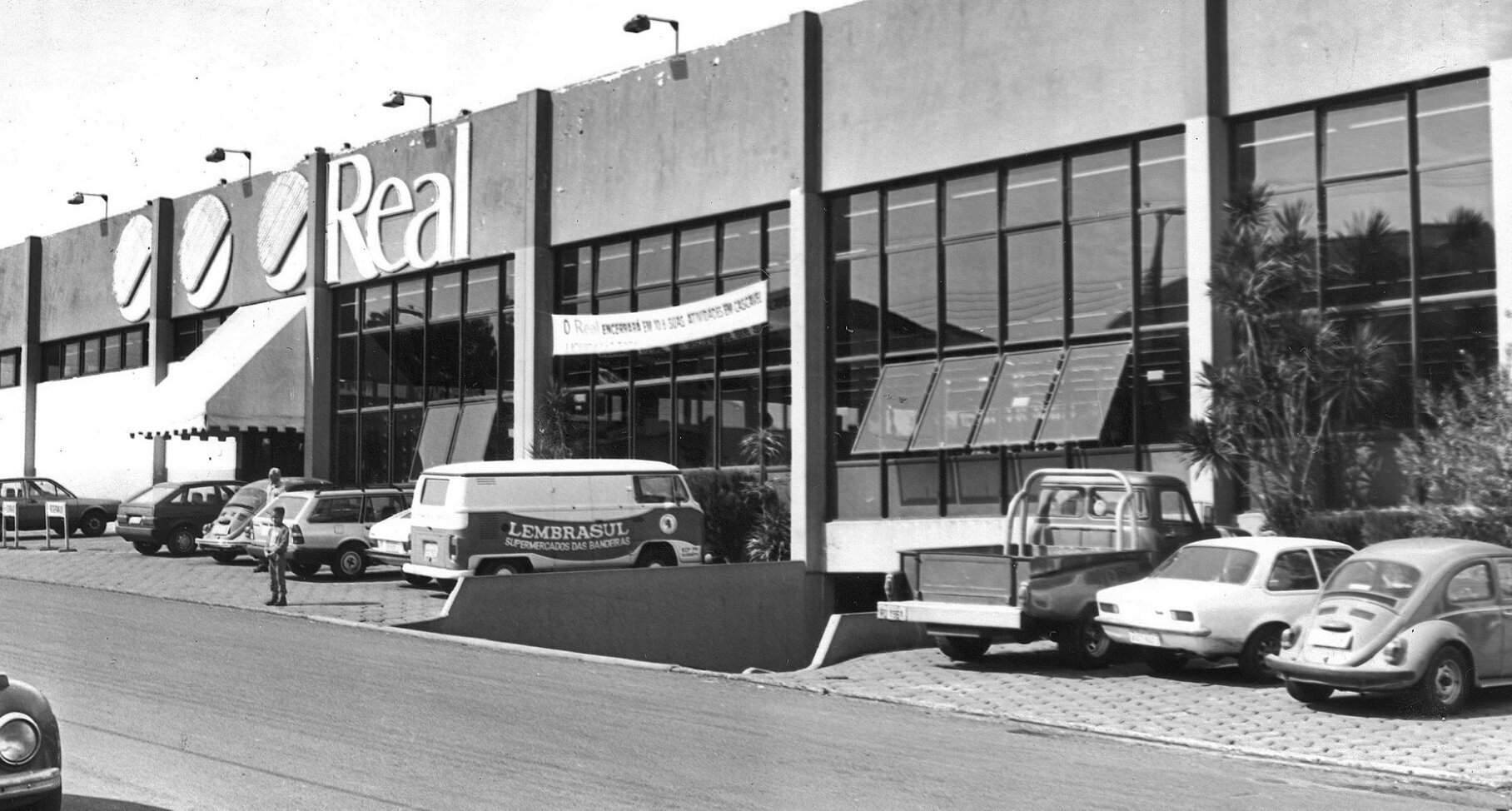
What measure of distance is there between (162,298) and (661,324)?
19.2 meters

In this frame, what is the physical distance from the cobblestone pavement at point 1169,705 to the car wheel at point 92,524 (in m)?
16.6

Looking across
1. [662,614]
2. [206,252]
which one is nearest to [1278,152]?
[662,614]

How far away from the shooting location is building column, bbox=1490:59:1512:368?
726 inches

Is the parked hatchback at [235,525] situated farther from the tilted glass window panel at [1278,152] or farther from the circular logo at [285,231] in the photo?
the tilted glass window panel at [1278,152]

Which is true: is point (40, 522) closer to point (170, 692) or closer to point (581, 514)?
point (581, 514)

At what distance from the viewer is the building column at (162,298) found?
41500 mm

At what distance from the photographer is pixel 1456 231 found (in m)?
19.4

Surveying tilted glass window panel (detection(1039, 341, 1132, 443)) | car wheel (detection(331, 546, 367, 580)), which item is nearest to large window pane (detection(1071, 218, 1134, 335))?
tilted glass window panel (detection(1039, 341, 1132, 443))

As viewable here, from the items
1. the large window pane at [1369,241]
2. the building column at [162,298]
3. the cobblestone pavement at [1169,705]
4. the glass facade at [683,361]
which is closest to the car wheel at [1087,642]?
the cobblestone pavement at [1169,705]

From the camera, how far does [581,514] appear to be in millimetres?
23391

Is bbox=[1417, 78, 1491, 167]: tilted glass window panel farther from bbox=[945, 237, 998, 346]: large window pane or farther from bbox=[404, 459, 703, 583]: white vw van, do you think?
bbox=[404, 459, 703, 583]: white vw van

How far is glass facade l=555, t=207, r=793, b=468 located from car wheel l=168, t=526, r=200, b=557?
297 inches

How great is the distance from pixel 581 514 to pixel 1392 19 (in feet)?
42.5

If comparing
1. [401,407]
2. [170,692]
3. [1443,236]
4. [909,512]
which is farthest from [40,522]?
[1443,236]
